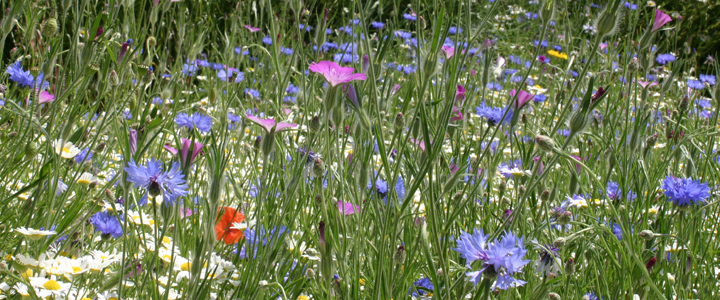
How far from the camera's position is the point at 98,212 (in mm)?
971

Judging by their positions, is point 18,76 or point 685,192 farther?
point 18,76

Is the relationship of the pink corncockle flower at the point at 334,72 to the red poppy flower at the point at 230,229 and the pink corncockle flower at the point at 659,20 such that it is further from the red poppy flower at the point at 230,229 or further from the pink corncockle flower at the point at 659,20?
the pink corncockle flower at the point at 659,20

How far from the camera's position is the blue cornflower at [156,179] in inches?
24.6

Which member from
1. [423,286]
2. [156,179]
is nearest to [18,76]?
[156,179]

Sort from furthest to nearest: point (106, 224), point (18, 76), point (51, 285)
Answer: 1. point (18, 76)
2. point (106, 224)
3. point (51, 285)

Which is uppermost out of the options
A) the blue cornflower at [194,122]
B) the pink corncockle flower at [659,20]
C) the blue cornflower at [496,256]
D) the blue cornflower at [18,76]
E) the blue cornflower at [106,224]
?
the pink corncockle flower at [659,20]

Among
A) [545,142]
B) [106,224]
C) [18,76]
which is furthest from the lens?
[18,76]

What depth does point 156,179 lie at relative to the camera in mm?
638

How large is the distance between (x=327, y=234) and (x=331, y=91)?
0.22 meters

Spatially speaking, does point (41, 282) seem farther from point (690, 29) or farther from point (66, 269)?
point (690, 29)

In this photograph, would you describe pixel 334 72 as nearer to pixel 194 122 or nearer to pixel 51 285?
pixel 51 285

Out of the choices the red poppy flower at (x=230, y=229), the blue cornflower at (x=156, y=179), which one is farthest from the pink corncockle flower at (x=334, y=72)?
the red poppy flower at (x=230, y=229)

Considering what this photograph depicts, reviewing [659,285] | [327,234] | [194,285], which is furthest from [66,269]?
[659,285]

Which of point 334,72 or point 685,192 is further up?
point 334,72
